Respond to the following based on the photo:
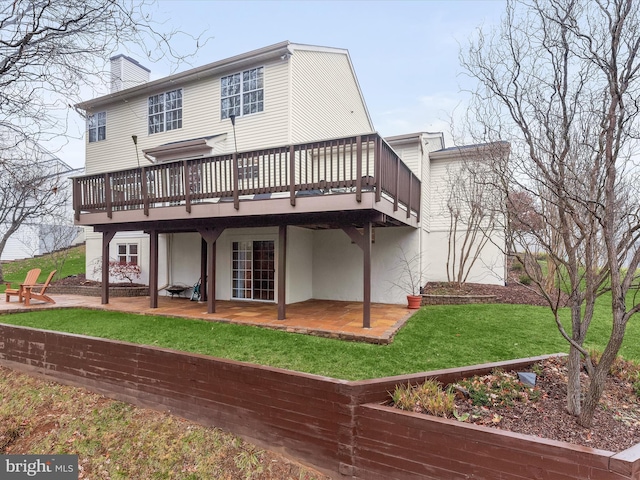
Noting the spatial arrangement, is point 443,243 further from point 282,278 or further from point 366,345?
point 366,345

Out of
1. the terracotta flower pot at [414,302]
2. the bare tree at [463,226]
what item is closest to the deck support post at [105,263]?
the terracotta flower pot at [414,302]

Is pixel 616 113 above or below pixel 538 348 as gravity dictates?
above

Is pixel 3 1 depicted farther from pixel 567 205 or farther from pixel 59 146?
pixel 567 205

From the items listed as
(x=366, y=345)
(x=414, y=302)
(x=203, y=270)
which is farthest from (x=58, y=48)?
(x=414, y=302)

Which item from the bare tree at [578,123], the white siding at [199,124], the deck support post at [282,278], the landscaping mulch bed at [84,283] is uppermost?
the white siding at [199,124]

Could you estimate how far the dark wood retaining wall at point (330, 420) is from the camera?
108 inches

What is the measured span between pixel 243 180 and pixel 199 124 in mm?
4684

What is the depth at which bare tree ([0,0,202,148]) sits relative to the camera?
333cm

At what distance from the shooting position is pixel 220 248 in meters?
9.89

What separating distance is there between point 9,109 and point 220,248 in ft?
20.8

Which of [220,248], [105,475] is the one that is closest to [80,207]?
[220,248]

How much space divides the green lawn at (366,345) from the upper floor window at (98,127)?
22.9 ft

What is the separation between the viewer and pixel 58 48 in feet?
11.9

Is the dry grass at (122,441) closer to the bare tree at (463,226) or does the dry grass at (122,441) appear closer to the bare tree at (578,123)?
the bare tree at (578,123)
